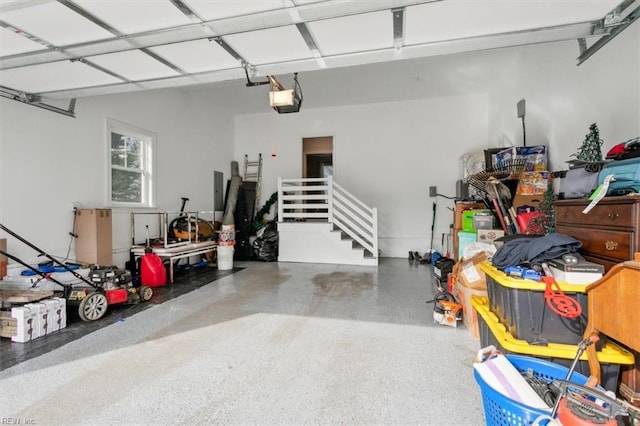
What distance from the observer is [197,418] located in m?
1.47

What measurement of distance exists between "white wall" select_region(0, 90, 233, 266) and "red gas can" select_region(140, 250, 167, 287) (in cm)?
60

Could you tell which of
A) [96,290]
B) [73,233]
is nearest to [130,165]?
[73,233]

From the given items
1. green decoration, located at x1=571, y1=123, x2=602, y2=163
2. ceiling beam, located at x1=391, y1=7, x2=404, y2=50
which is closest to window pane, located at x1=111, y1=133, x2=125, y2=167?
ceiling beam, located at x1=391, y1=7, x2=404, y2=50

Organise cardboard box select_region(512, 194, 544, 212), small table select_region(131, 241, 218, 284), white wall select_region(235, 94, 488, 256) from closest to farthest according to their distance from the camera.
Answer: cardboard box select_region(512, 194, 544, 212), small table select_region(131, 241, 218, 284), white wall select_region(235, 94, 488, 256)

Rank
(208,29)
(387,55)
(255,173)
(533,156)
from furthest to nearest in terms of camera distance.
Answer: (255,173) → (533,156) → (387,55) → (208,29)

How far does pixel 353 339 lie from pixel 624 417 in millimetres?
1613

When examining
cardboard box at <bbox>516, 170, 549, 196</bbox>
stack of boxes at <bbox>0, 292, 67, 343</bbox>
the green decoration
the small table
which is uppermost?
the green decoration

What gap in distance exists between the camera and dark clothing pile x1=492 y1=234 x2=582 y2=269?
164 cm

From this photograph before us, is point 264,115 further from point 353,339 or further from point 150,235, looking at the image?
point 353,339

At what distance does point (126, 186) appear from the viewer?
14.7 ft

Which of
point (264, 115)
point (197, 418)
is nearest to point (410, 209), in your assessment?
point (264, 115)

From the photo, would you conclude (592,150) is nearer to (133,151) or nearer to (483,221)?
(483,221)

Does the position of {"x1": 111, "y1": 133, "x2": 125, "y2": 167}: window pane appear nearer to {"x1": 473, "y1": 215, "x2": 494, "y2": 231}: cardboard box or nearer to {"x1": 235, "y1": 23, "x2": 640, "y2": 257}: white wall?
{"x1": 235, "y1": 23, "x2": 640, "y2": 257}: white wall

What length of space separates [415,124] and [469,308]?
478 centimetres
